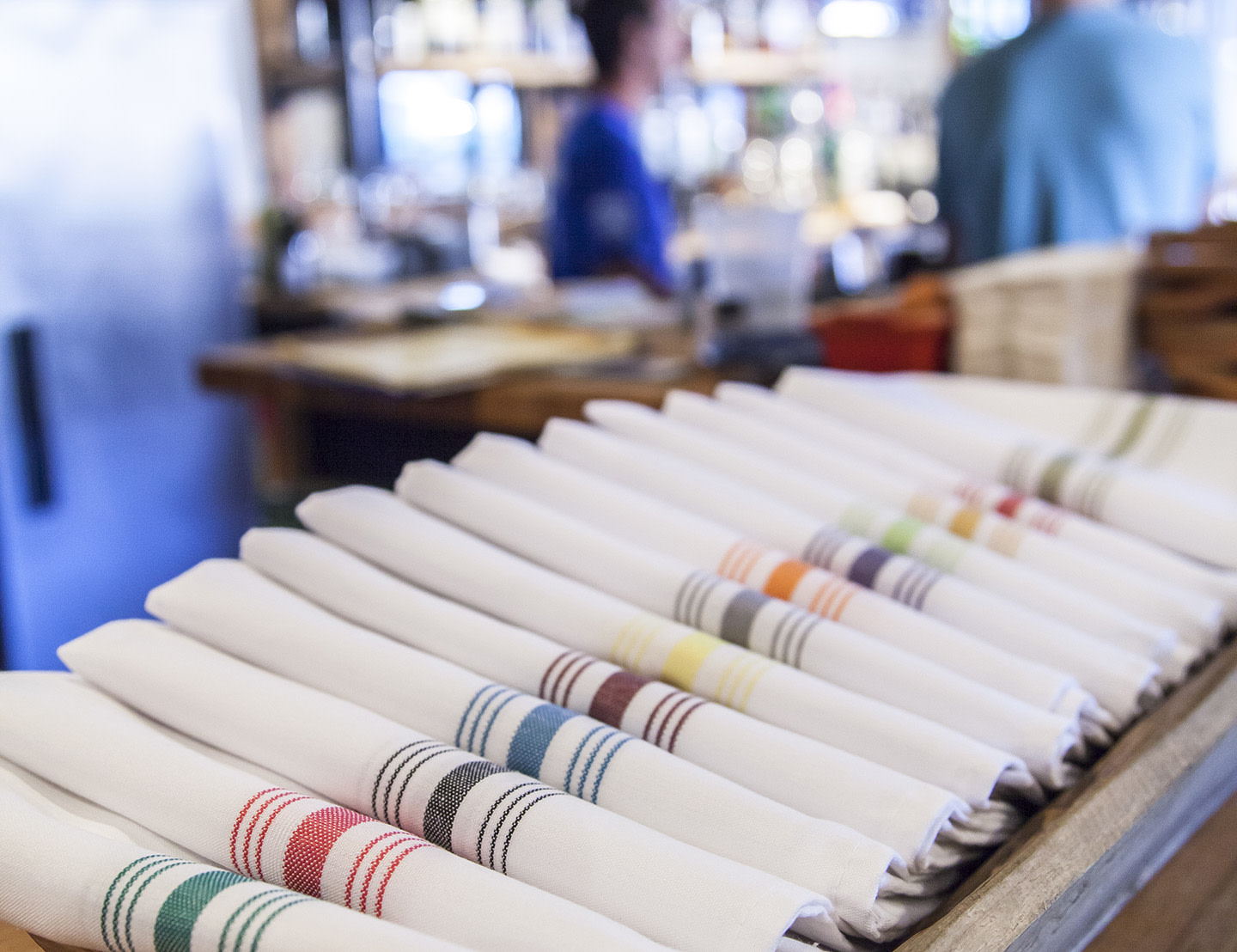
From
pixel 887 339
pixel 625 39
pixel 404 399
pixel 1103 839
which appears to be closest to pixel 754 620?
pixel 1103 839

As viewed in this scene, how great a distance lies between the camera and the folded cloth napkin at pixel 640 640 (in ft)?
1.57

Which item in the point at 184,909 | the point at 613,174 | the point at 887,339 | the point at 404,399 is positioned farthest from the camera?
the point at 613,174

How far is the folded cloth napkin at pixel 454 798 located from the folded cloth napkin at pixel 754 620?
118 millimetres

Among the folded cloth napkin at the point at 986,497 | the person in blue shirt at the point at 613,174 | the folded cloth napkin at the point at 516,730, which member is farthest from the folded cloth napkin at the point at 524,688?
the person in blue shirt at the point at 613,174

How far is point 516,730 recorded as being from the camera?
1.53ft

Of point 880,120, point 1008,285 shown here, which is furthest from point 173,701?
point 880,120

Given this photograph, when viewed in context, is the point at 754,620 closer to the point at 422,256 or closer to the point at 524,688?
the point at 524,688

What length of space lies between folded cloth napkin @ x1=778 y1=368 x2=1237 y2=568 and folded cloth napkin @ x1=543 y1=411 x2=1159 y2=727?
0.16 metres

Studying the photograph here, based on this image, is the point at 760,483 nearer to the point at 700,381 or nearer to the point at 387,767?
the point at 387,767

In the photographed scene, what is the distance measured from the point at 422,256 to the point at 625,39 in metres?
1.56

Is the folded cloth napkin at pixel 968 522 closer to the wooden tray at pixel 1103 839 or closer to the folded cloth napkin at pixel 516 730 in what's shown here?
the wooden tray at pixel 1103 839

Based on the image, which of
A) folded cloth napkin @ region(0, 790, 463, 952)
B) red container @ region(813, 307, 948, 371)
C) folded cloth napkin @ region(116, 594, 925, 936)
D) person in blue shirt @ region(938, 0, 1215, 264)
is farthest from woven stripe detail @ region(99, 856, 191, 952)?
person in blue shirt @ region(938, 0, 1215, 264)

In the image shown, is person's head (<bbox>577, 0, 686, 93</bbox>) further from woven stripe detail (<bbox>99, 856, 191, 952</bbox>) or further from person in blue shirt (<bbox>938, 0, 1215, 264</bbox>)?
woven stripe detail (<bbox>99, 856, 191, 952</bbox>)

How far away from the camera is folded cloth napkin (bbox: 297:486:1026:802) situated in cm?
48
